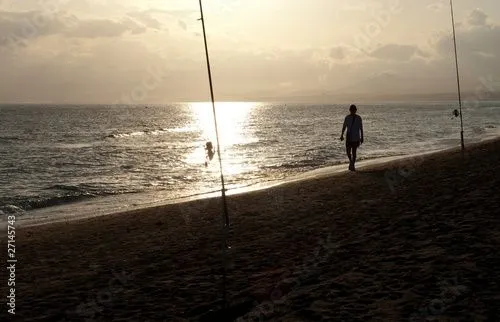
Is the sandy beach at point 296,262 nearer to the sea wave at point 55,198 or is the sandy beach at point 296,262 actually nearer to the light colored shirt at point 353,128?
the light colored shirt at point 353,128

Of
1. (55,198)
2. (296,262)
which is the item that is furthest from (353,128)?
(55,198)

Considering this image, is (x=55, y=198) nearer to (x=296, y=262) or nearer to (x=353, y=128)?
(x=353, y=128)

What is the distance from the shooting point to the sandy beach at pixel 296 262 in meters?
5.00

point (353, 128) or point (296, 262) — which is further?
point (353, 128)

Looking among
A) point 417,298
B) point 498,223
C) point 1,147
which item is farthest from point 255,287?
point 1,147

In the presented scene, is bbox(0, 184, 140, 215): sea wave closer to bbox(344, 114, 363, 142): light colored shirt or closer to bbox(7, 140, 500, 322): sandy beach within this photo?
bbox(7, 140, 500, 322): sandy beach

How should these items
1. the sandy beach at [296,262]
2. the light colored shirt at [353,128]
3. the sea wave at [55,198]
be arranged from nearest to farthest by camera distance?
the sandy beach at [296,262]
the light colored shirt at [353,128]
the sea wave at [55,198]

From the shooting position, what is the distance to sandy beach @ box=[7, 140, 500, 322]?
16.4 feet

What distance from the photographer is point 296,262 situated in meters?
6.76

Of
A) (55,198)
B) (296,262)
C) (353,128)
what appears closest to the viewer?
Answer: (296,262)

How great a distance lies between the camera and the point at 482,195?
29.0ft

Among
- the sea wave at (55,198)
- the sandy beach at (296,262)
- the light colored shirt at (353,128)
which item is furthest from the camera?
the sea wave at (55,198)

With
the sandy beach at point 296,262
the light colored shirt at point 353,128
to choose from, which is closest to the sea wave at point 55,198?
the sandy beach at point 296,262

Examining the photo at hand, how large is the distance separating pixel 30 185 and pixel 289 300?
2182cm
